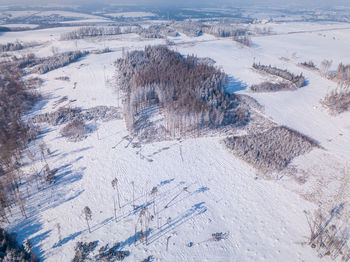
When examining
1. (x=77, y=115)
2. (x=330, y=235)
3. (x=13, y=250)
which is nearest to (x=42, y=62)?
(x=77, y=115)

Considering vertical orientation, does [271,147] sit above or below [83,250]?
above

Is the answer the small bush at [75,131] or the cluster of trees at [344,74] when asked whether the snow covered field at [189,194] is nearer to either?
the small bush at [75,131]

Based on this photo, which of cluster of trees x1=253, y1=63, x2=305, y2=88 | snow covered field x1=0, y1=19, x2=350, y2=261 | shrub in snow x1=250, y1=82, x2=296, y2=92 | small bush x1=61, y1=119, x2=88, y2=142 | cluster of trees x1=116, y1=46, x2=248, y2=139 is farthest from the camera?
cluster of trees x1=253, y1=63, x2=305, y2=88

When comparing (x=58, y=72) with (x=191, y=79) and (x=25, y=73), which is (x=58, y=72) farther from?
(x=191, y=79)

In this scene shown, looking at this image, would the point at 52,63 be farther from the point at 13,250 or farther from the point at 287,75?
the point at 287,75

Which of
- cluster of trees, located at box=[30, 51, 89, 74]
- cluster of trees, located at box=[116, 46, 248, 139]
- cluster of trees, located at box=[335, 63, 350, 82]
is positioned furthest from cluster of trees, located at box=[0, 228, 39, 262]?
cluster of trees, located at box=[335, 63, 350, 82]

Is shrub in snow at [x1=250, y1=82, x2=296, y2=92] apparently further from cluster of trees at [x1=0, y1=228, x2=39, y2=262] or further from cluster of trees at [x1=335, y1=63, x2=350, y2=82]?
cluster of trees at [x1=0, y1=228, x2=39, y2=262]
